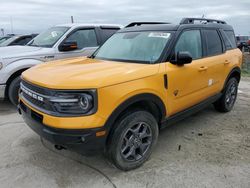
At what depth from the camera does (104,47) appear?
442 centimetres

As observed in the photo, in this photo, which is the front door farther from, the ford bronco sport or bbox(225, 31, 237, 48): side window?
bbox(225, 31, 237, 48): side window

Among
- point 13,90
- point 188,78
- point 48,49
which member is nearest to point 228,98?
point 188,78

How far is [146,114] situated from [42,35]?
483 centimetres

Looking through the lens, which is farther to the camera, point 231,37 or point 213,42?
point 231,37

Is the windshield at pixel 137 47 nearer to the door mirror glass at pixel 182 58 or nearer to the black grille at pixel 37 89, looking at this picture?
the door mirror glass at pixel 182 58

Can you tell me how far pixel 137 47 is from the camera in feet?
12.6

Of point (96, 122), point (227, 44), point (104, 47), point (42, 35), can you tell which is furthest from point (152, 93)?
point (42, 35)

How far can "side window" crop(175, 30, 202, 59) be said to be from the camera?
151 inches

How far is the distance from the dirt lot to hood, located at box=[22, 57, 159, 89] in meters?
1.11

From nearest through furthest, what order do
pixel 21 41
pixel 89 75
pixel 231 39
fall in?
pixel 89 75
pixel 231 39
pixel 21 41

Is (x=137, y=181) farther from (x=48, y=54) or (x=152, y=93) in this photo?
(x=48, y=54)

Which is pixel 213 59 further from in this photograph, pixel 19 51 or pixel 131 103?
pixel 19 51

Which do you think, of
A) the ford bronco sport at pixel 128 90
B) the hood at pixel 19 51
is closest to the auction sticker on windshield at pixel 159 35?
the ford bronco sport at pixel 128 90

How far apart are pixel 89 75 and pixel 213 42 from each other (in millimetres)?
2687
